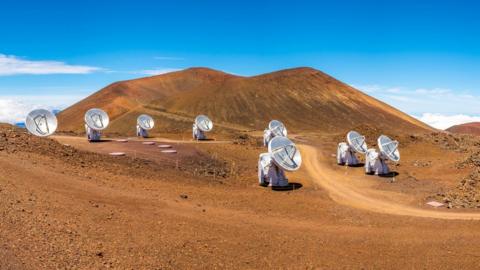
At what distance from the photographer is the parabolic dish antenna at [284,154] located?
35.2 meters

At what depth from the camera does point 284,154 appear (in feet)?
120

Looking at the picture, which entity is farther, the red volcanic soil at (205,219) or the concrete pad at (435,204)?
the concrete pad at (435,204)

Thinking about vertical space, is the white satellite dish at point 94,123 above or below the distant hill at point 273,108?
below

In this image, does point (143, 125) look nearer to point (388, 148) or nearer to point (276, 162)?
point (276, 162)

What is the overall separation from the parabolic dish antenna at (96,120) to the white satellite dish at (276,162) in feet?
90.8

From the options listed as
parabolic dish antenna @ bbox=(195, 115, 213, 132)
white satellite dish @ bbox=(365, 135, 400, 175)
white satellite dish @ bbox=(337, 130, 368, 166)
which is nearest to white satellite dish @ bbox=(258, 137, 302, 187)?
white satellite dish @ bbox=(365, 135, 400, 175)

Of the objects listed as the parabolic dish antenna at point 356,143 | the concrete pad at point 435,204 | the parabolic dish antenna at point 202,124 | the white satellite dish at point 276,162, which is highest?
the parabolic dish antenna at point 202,124

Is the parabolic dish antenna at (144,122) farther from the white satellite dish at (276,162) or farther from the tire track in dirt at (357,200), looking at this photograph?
the white satellite dish at (276,162)

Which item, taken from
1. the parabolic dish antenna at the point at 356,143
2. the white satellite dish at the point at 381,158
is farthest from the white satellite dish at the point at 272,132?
the white satellite dish at the point at 381,158

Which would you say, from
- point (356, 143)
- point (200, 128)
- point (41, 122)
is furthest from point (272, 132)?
point (41, 122)

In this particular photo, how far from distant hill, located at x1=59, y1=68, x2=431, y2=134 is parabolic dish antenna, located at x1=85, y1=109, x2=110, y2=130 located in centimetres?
5435

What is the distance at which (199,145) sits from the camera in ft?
196

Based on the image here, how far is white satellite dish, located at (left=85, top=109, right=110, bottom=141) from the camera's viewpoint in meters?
55.1

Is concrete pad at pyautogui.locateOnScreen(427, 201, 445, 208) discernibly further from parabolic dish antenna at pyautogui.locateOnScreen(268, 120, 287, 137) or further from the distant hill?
the distant hill
